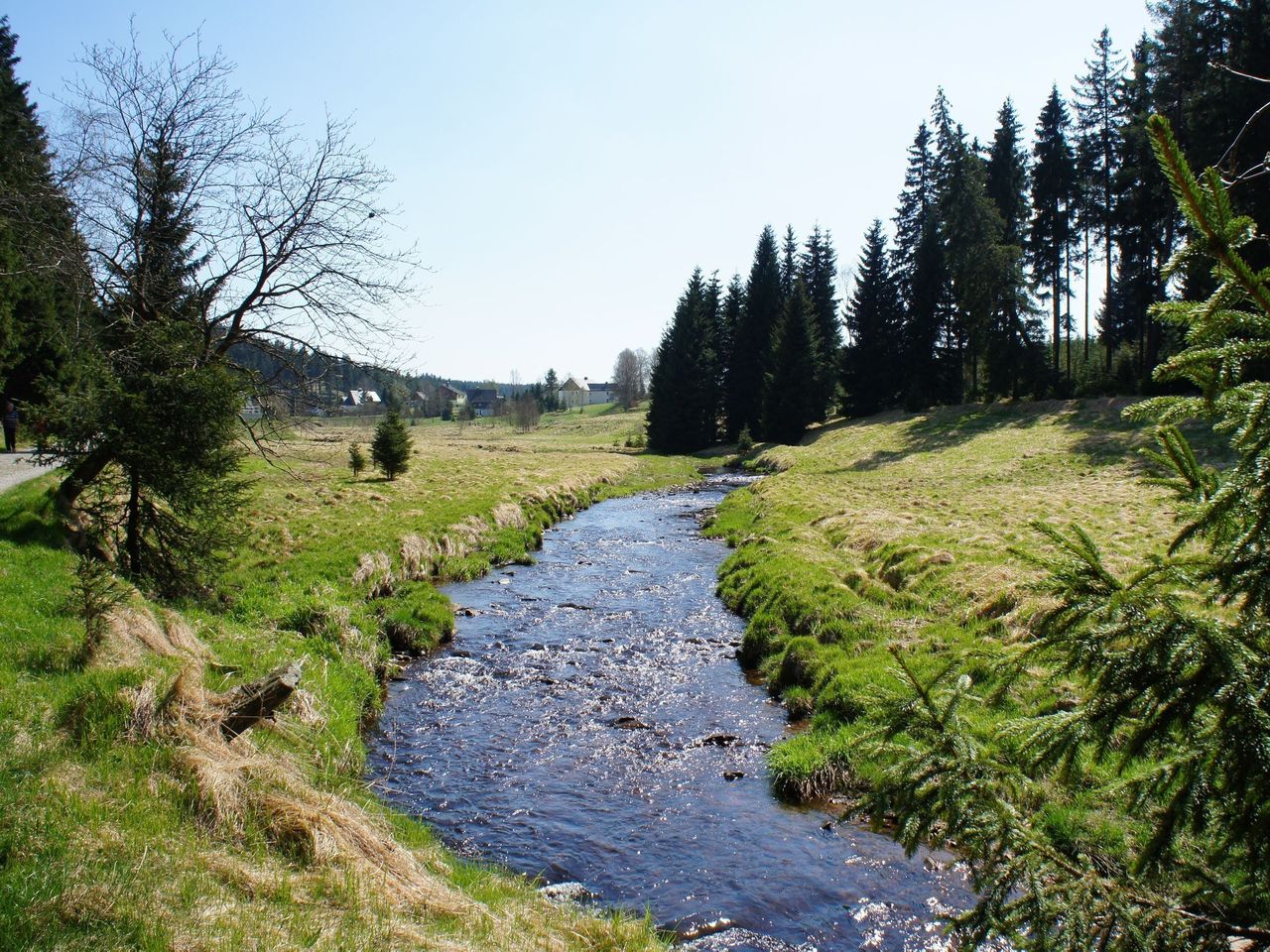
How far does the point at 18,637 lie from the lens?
303 inches

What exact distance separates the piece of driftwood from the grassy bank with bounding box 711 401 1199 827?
5.54 metres

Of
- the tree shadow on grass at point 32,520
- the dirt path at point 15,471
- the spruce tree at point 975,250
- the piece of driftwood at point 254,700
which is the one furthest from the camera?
the spruce tree at point 975,250

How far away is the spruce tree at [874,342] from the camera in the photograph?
189ft

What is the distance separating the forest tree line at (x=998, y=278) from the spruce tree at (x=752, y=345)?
6.7 inches

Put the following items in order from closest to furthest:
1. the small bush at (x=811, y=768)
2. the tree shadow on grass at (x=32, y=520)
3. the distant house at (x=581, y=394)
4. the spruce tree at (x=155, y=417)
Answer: the small bush at (x=811, y=768)
the tree shadow on grass at (x=32, y=520)
the spruce tree at (x=155, y=417)
the distant house at (x=581, y=394)

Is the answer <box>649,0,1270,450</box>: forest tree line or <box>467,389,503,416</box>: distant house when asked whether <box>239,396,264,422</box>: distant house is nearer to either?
<box>649,0,1270,450</box>: forest tree line

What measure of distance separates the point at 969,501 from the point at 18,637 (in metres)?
23.9

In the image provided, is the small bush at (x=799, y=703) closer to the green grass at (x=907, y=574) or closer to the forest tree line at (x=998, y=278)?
the green grass at (x=907, y=574)

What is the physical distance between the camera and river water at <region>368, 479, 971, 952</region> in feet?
22.8

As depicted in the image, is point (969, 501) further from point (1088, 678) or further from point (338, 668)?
point (1088, 678)

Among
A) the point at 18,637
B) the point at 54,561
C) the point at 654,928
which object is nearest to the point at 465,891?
the point at 654,928

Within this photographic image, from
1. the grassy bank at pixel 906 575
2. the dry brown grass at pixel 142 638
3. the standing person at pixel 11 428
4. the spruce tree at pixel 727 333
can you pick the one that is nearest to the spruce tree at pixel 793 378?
the spruce tree at pixel 727 333

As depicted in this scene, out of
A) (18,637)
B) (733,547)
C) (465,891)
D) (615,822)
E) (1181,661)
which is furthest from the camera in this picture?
(733,547)

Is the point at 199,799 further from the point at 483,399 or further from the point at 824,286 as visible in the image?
the point at 483,399
